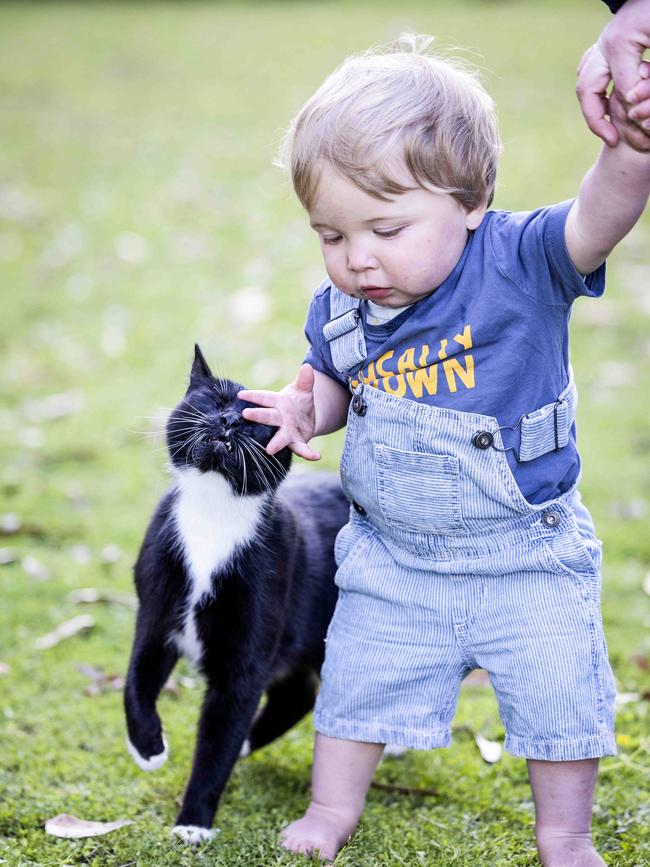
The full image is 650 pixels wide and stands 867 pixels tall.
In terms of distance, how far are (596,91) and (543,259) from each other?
0.38 metres

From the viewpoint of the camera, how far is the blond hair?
213 cm

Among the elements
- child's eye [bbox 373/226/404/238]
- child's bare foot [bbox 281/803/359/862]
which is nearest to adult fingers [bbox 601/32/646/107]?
child's eye [bbox 373/226/404/238]

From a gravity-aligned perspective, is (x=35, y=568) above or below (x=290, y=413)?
below

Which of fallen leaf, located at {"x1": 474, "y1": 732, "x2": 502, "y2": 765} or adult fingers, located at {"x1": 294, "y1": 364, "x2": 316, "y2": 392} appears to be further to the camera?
fallen leaf, located at {"x1": 474, "y1": 732, "x2": 502, "y2": 765}

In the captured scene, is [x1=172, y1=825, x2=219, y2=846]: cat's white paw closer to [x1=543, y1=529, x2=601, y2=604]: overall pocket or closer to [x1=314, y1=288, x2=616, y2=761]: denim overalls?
[x1=314, y1=288, x2=616, y2=761]: denim overalls

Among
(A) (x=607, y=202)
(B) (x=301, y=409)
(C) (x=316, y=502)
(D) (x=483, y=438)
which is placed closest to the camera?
(A) (x=607, y=202)

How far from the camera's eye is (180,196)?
27.2 ft

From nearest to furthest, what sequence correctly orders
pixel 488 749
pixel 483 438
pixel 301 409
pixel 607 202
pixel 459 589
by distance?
pixel 607 202 → pixel 483 438 → pixel 459 589 → pixel 301 409 → pixel 488 749

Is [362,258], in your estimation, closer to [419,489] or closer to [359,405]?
[359,405]

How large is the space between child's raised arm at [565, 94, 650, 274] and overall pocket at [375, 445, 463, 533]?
0.51 meters

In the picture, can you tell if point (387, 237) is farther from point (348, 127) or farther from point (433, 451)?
point (433, 451)

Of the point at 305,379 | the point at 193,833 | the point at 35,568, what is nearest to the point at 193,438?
the point at 305,379

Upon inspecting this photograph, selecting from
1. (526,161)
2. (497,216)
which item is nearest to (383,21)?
(526,161)

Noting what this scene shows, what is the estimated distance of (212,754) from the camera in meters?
2.43
